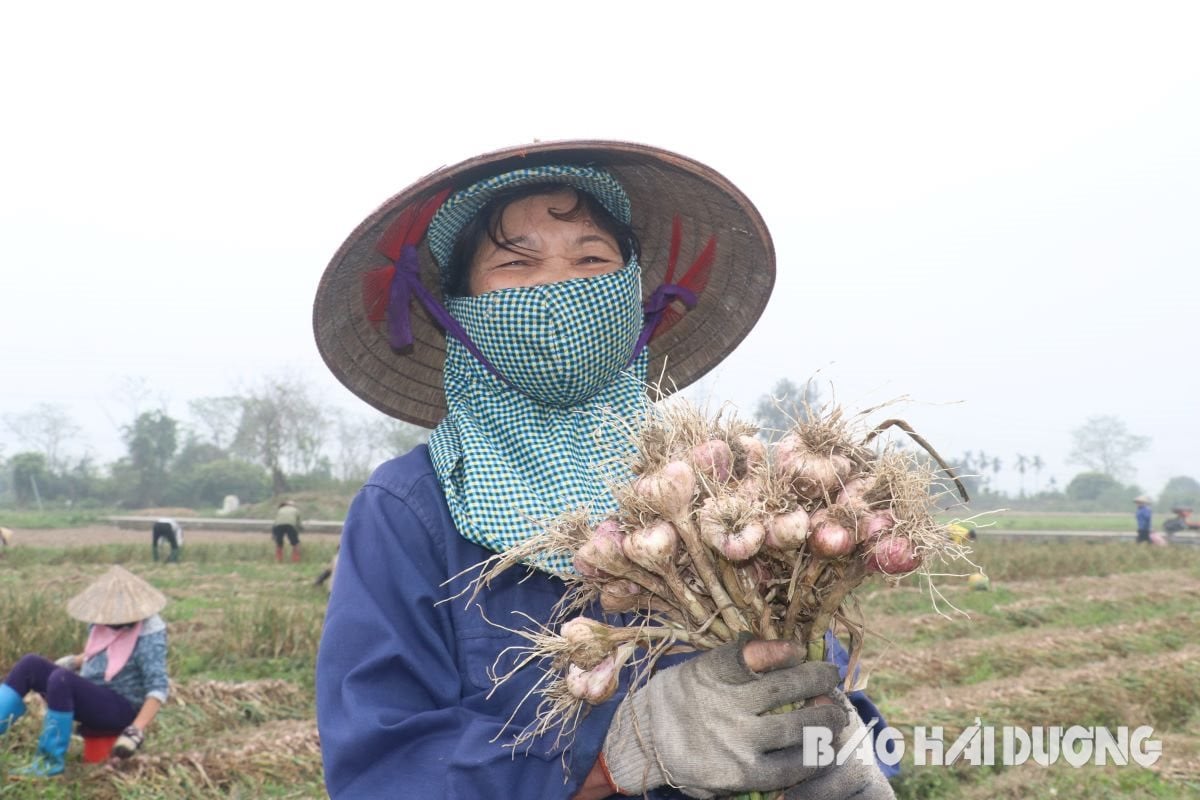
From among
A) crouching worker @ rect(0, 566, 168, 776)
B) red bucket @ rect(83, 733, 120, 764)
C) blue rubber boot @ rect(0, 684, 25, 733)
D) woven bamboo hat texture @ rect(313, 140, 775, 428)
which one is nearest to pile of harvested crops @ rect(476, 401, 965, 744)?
woven bamboo hat texture @ rect(313, 140, 775, 428)

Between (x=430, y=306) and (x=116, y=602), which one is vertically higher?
(x=430, y=306)

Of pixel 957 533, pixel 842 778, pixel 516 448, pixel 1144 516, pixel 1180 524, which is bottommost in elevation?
pixel 1180 524

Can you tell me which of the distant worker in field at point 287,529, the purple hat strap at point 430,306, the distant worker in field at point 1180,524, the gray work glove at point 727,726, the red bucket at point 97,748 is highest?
the purple hat strap at point 430,306

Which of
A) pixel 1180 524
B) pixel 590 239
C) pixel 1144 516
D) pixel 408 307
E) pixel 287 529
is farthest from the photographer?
pixel 1180 524

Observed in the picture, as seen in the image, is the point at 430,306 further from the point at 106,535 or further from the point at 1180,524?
the point at 106,535

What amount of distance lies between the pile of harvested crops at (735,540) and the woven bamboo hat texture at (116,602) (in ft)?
15.6

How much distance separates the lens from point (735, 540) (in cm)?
125

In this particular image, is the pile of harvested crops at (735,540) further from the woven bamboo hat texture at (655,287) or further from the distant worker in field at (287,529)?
the distant worker in field at (287,529)

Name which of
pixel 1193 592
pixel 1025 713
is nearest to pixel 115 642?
pixel 1025 713

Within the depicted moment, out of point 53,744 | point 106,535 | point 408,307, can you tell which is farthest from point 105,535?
point 408,307

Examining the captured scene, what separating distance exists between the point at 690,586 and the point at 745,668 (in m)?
0.15

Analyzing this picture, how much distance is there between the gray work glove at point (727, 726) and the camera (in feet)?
4.29

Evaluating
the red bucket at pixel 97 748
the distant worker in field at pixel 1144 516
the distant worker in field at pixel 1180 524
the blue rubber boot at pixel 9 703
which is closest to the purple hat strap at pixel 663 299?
the red bucket at pixel 97 748

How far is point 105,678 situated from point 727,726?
5.37 meters
